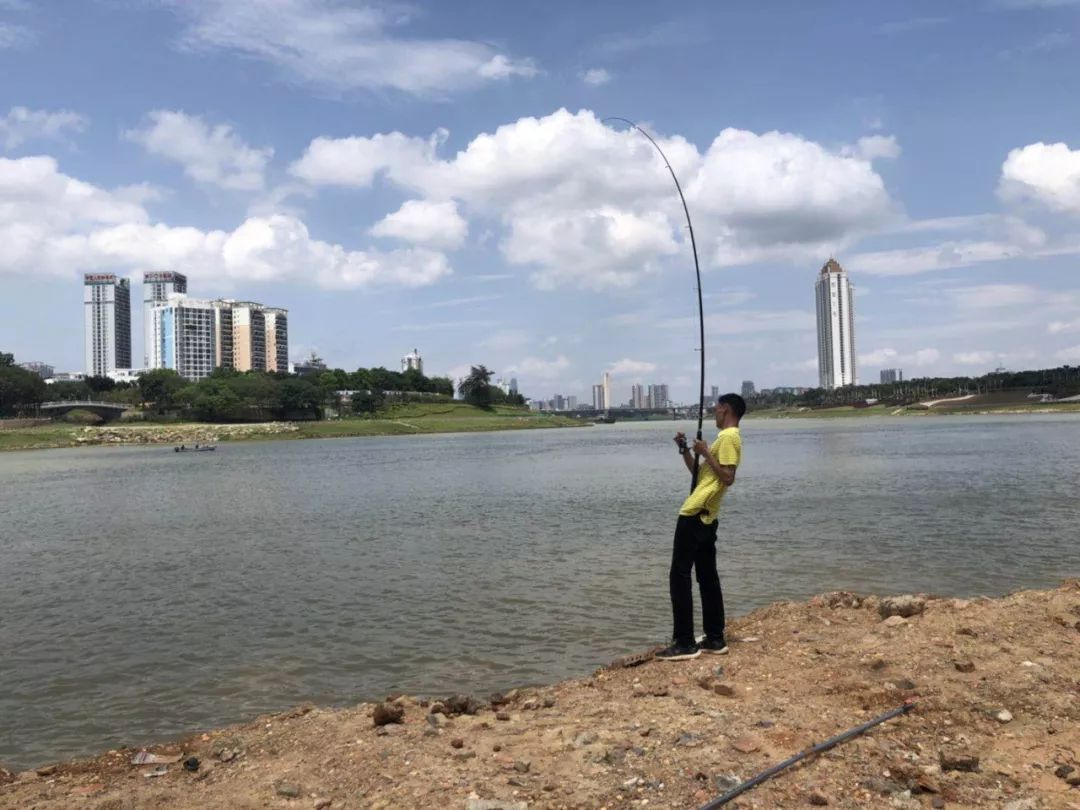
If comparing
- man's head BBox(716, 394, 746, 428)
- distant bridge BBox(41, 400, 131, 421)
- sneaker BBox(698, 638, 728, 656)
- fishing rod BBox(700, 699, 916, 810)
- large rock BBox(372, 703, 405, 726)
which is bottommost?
large rock BBox(372, 703, 405, 726)

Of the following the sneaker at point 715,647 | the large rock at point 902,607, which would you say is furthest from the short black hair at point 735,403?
the large rock at point 902,607

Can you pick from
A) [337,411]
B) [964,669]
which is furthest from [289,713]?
[337,411]

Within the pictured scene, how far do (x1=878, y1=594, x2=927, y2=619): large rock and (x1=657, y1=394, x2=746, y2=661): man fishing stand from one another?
8.11ft

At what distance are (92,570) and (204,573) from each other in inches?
126

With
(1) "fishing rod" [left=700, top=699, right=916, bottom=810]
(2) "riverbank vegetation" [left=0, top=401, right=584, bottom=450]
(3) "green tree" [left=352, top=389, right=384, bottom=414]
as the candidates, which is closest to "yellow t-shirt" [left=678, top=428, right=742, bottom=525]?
(1) "fishing rod" [left=700, top=699, right=916, bottom=810]

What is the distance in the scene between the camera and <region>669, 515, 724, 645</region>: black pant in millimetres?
8664

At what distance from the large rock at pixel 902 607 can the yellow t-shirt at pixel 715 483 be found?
3024mm

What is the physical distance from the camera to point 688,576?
28.8ft

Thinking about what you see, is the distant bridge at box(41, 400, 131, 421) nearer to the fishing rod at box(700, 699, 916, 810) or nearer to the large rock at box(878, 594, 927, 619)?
the large rock at box(878, 594, 927, 619)

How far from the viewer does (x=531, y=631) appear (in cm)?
1200

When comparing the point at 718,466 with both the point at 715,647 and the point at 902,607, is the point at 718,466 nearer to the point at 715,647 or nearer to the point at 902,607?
the point at 715,647

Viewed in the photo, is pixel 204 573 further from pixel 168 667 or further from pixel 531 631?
pixel 531 631

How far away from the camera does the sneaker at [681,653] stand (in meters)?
8.58

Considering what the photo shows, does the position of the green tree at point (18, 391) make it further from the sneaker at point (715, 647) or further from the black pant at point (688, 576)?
the sneaker at point (715, 647)
